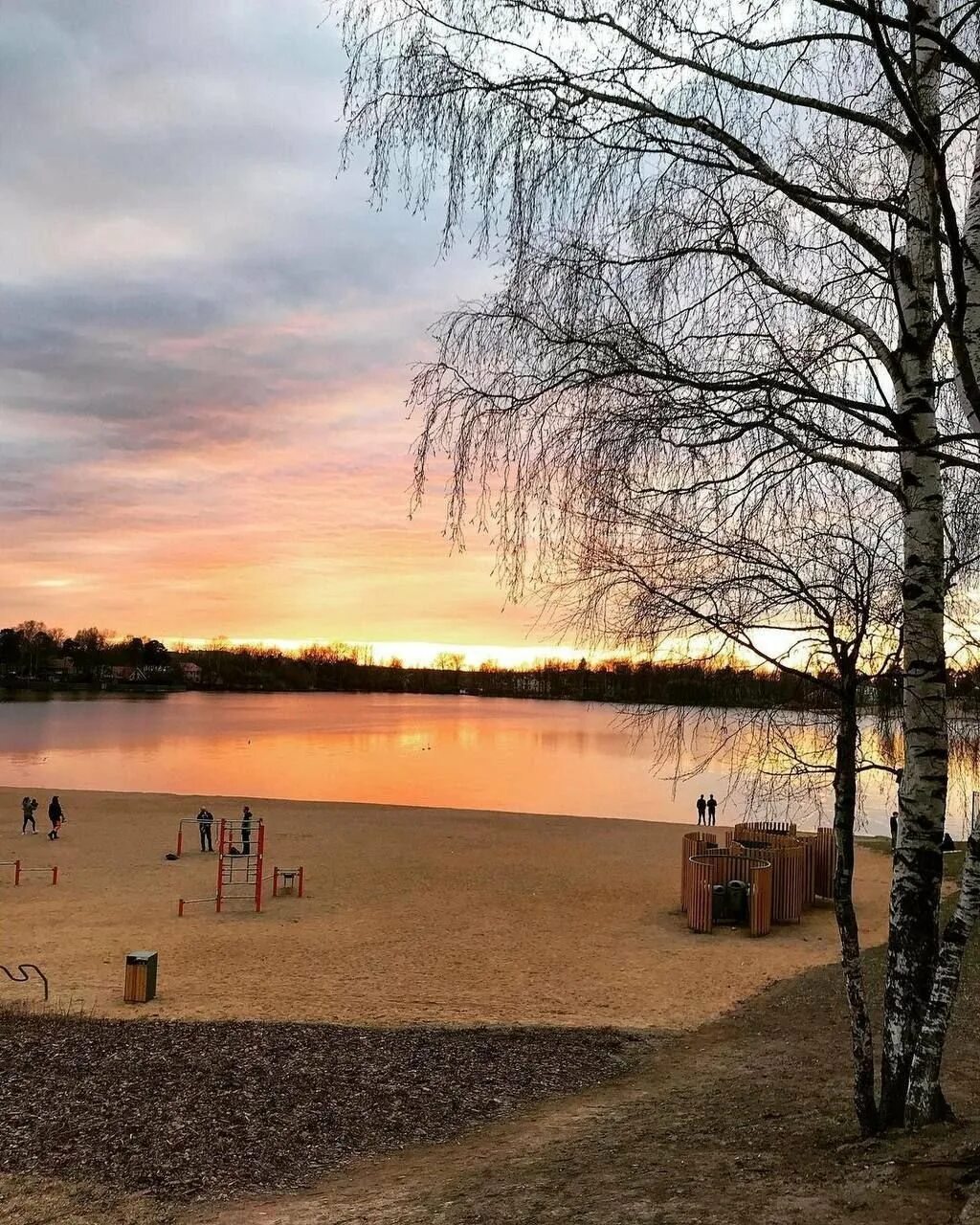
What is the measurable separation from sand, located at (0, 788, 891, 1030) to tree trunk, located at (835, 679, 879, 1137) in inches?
224

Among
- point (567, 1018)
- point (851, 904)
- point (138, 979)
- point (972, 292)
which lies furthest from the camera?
point (138, 979)

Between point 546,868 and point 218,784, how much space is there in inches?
1173

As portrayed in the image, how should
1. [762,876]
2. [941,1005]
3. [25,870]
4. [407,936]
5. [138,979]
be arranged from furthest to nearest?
[25,870]
[762,876]
[407,936]
[138,979]
[941,1005]

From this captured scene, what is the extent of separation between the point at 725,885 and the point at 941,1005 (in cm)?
1302

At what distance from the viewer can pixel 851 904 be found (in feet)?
17.7

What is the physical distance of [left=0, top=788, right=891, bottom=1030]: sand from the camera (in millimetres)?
11672

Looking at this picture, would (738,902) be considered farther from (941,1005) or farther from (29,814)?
(29,814)

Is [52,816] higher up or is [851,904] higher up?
[851,904]

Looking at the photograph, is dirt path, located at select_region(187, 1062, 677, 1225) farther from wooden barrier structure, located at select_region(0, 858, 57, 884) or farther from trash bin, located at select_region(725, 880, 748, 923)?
wooden barrier structure, located at select_region(0, 858, 57, 884)

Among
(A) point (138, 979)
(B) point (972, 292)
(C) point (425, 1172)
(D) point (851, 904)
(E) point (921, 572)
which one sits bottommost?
(A) point (138, 979)

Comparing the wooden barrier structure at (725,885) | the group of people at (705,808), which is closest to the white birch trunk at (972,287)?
the wooden barrier structure at (725,885)

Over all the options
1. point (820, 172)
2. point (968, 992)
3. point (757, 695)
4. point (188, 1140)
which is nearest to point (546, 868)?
point (968, 992)

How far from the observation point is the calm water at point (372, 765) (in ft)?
147

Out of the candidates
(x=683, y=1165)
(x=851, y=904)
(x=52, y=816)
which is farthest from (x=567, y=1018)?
(x=52, y=816)
